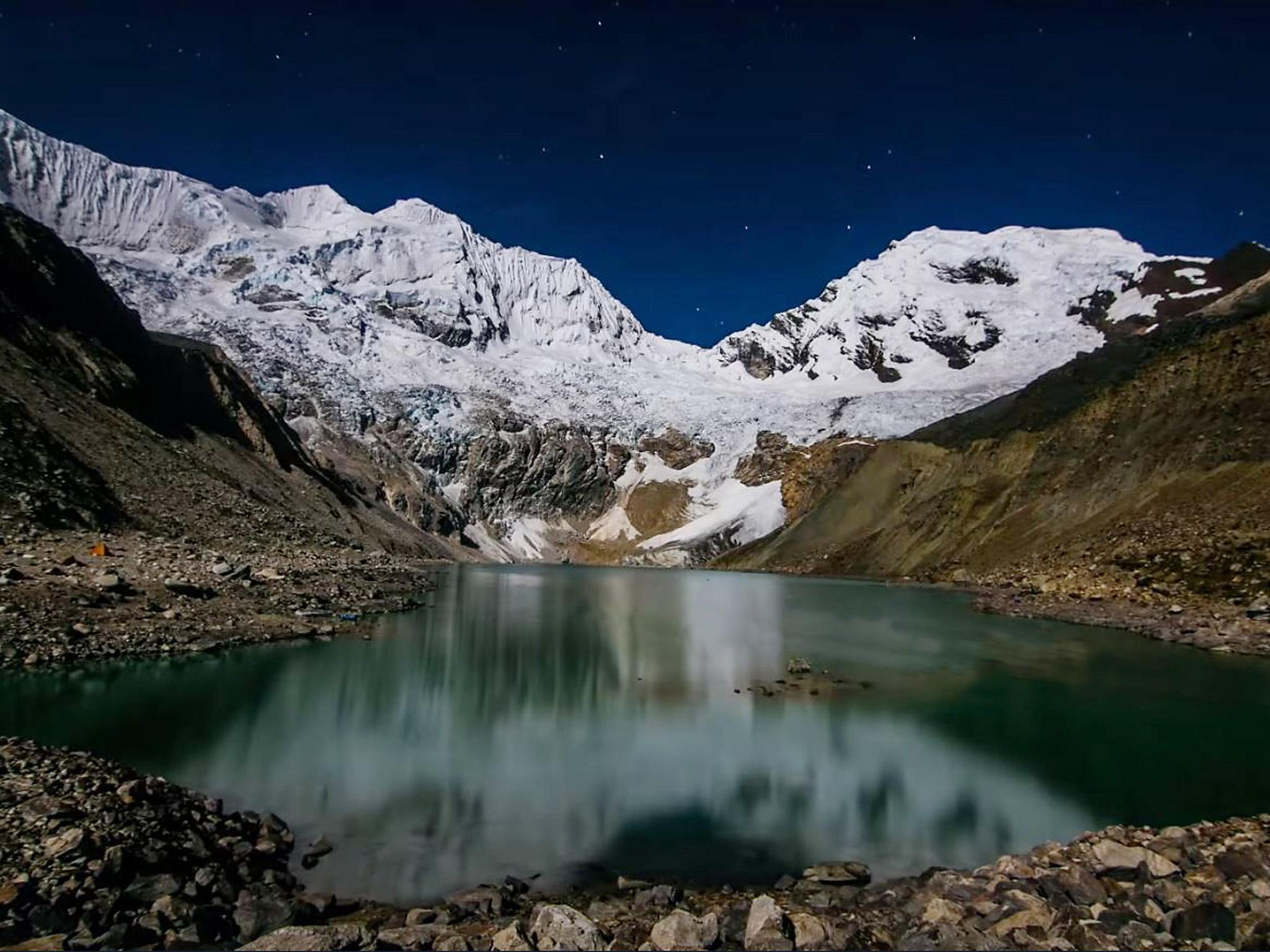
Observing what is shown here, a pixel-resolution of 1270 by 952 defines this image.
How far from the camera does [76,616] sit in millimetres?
21219

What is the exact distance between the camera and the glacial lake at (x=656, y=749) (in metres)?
11.1

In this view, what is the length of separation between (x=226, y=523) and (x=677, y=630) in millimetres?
27544

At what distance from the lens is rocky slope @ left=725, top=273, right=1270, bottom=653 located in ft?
135

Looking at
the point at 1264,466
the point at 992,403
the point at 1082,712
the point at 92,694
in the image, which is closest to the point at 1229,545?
the point at 1264,466

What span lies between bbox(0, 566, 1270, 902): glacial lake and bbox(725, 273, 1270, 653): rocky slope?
1411cm

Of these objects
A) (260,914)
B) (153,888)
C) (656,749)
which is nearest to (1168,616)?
(656,749)

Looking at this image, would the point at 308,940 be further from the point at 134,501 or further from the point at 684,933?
the point at 134,501

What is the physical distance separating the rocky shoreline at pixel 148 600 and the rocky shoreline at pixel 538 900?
11.8 metres

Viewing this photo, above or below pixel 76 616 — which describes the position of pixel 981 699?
below

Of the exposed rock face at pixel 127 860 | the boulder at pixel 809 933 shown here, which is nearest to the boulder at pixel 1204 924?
the boulder at pixel 809 933

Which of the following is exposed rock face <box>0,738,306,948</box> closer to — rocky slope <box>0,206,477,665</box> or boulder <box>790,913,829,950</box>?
boulder <box>790,913,829,950</box>

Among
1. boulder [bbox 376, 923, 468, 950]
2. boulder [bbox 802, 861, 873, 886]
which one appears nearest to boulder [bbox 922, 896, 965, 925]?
boulder [bbox 802, 861, 873, 886]

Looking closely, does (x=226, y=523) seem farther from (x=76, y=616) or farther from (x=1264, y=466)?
(x=1264, y=466)

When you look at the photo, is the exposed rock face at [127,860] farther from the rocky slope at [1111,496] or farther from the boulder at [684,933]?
the rocky slope at [1111,496]
